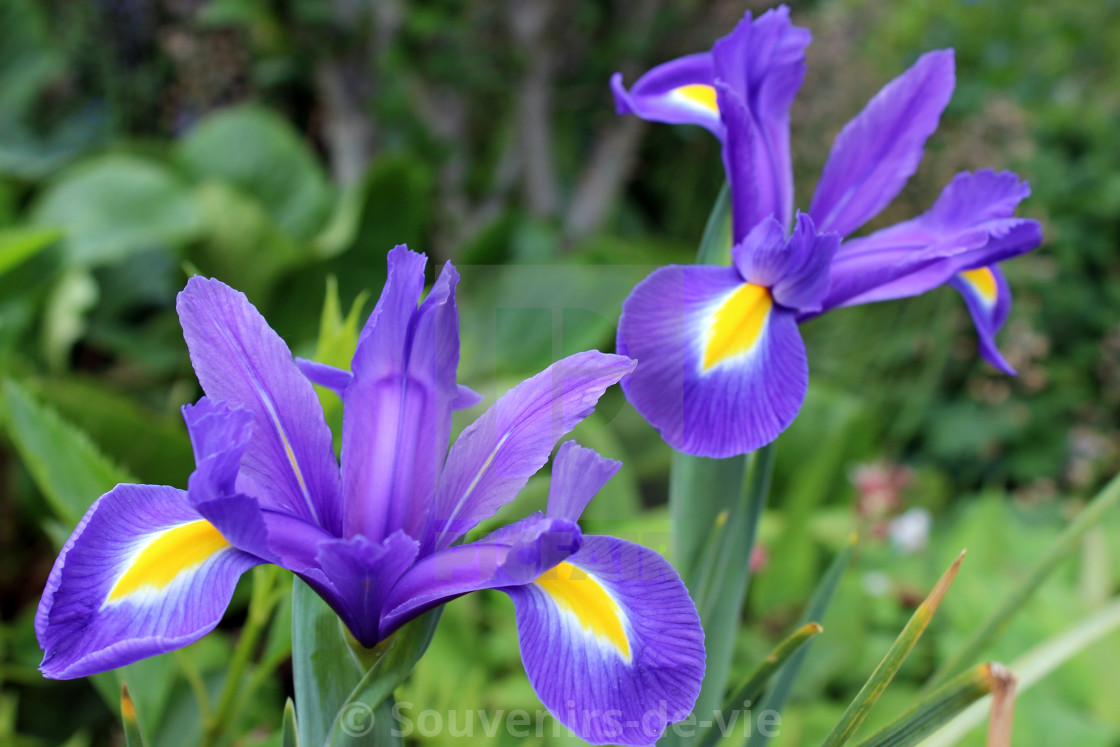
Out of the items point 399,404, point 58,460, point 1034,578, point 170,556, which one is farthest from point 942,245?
point 58,460

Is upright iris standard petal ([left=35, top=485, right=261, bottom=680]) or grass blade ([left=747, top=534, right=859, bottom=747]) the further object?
grass blade ([left=747, top=534, right=859, bottom=747])

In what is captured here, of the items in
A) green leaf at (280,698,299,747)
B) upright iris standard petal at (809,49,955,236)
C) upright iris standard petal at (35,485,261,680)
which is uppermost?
upright iris standard petal at (809,49,955,236)

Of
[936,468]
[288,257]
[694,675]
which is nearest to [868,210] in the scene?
[694,675]

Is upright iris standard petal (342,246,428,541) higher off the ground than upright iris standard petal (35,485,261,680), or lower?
higher

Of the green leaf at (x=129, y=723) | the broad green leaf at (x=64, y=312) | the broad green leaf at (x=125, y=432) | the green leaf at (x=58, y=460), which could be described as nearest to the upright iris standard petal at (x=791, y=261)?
the green leaf at (x=129, y=723)

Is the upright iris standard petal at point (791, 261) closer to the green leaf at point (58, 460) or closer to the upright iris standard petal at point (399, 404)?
the upright iris standard petal at point (399, 404)

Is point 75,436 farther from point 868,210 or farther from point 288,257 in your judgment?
point 288,257

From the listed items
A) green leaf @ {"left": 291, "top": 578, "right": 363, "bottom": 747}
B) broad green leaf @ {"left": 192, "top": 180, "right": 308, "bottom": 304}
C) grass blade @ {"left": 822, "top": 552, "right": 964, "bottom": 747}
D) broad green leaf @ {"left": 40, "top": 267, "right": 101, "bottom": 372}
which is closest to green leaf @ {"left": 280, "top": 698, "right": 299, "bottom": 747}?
green leaf @ {"left": 291, "top": 578, "right": 363, "bottom": 747}

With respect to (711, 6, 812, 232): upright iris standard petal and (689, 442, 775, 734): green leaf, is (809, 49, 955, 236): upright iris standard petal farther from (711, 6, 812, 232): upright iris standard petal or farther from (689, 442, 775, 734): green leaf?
(689, 442, 775, 734): green leaf
